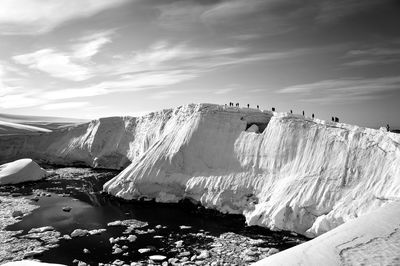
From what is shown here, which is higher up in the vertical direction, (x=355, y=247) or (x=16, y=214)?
(x=355, y=247)

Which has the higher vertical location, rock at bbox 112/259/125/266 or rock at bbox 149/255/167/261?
rock at bbox 149/255/167/261

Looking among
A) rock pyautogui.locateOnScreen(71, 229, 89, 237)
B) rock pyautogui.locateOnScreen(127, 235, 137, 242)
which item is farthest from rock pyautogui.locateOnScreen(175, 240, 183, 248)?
rock pyautogui.locateOnScreen(71, 229, 89, 237)

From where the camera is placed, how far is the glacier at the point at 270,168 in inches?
832

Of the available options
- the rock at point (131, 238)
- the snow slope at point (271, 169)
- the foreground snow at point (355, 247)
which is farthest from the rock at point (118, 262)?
the snow slope at point (271, 169)

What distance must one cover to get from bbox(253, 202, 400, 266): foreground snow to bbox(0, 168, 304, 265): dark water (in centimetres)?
682

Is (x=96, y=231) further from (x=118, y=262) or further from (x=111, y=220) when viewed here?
(x=118, y=262)

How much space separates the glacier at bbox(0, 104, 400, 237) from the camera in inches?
832

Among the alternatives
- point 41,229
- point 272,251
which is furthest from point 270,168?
point 41,229

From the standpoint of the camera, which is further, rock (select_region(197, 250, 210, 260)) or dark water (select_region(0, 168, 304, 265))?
dark water (select_region(0, 168, 304, 265))

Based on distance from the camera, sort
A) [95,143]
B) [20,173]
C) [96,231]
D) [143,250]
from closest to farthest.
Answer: [143,250]
[96,231]
[20,173]
[95,143]

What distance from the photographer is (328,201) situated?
21.7 metres

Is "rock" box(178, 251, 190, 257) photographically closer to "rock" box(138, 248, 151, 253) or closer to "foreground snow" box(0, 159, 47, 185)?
"rock" box(138, 248, 151, 253)

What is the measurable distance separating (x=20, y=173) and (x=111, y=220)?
21.3m

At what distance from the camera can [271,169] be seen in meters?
27.0
